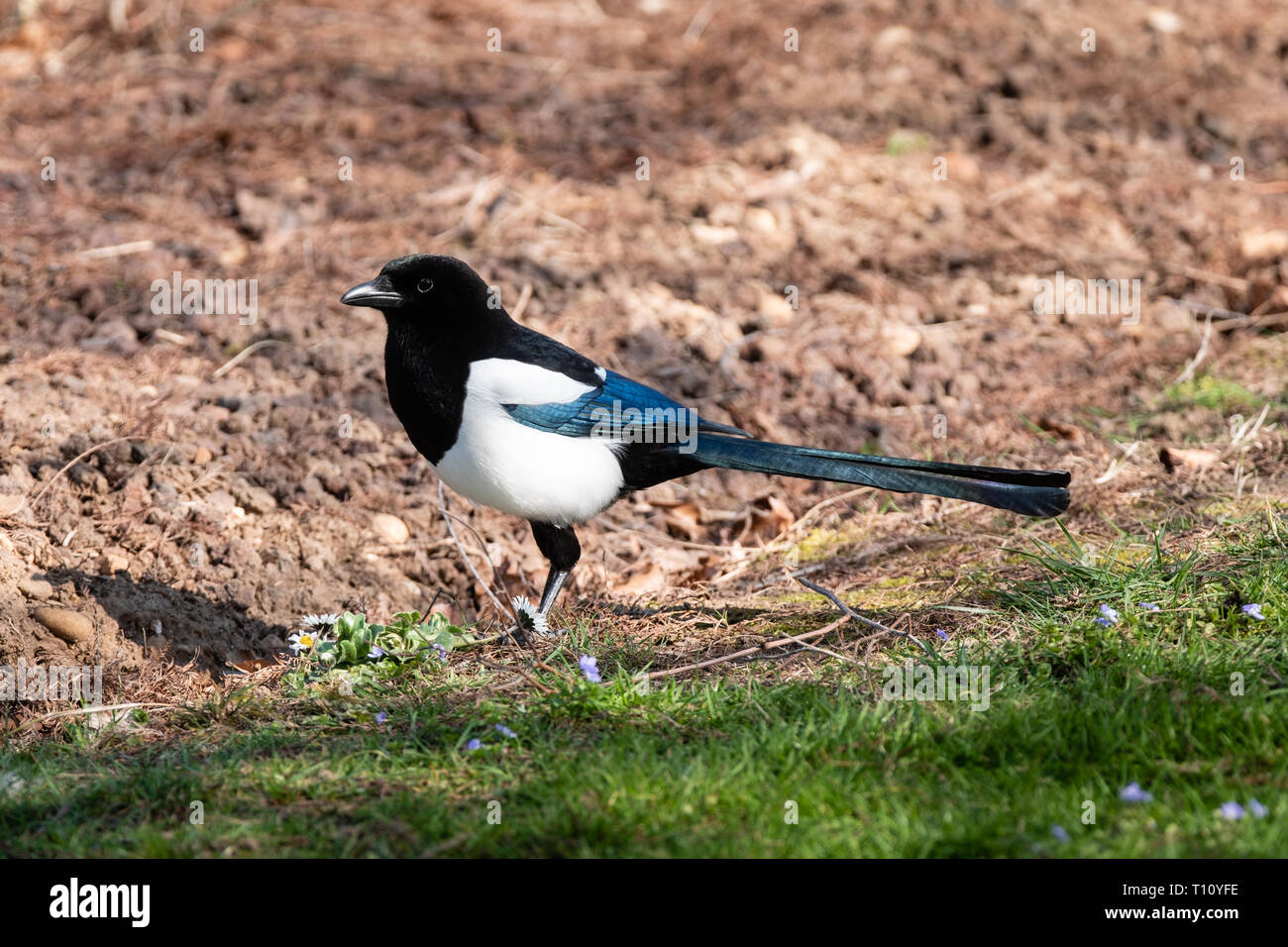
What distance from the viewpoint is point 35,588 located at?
153 inches

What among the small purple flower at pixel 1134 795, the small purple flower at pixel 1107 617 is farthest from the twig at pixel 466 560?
the small purple flower at pixel 1134 795

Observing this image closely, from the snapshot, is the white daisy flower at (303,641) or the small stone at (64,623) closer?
the white daisy flower at (303,641)

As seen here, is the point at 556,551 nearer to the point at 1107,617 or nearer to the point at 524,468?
the point at 524,468

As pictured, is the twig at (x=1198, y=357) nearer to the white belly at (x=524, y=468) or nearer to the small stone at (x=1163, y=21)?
the white belly at (x=524, y=468)

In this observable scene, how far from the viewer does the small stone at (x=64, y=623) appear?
3.79m

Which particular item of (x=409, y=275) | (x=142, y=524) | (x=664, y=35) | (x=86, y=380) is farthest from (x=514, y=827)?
(x=664, y=35)

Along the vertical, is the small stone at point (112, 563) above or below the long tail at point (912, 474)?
below

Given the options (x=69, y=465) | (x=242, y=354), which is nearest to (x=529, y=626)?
(x=69, y=465)

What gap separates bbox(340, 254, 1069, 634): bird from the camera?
375 centimetres

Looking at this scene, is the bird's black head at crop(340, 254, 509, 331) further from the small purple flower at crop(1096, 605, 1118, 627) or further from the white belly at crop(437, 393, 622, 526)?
the small purple flower at crop(1096, 605, 1118, 627)

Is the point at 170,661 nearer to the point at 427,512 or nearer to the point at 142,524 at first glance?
the point at 142,524

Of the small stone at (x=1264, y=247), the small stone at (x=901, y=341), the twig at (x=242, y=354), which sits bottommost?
the twig at (x=242, y=354)

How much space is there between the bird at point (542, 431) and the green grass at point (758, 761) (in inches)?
20.6

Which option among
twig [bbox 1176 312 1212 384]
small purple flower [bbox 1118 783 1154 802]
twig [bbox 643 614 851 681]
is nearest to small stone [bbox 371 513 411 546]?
twig [bbox 643 614 851 681]
